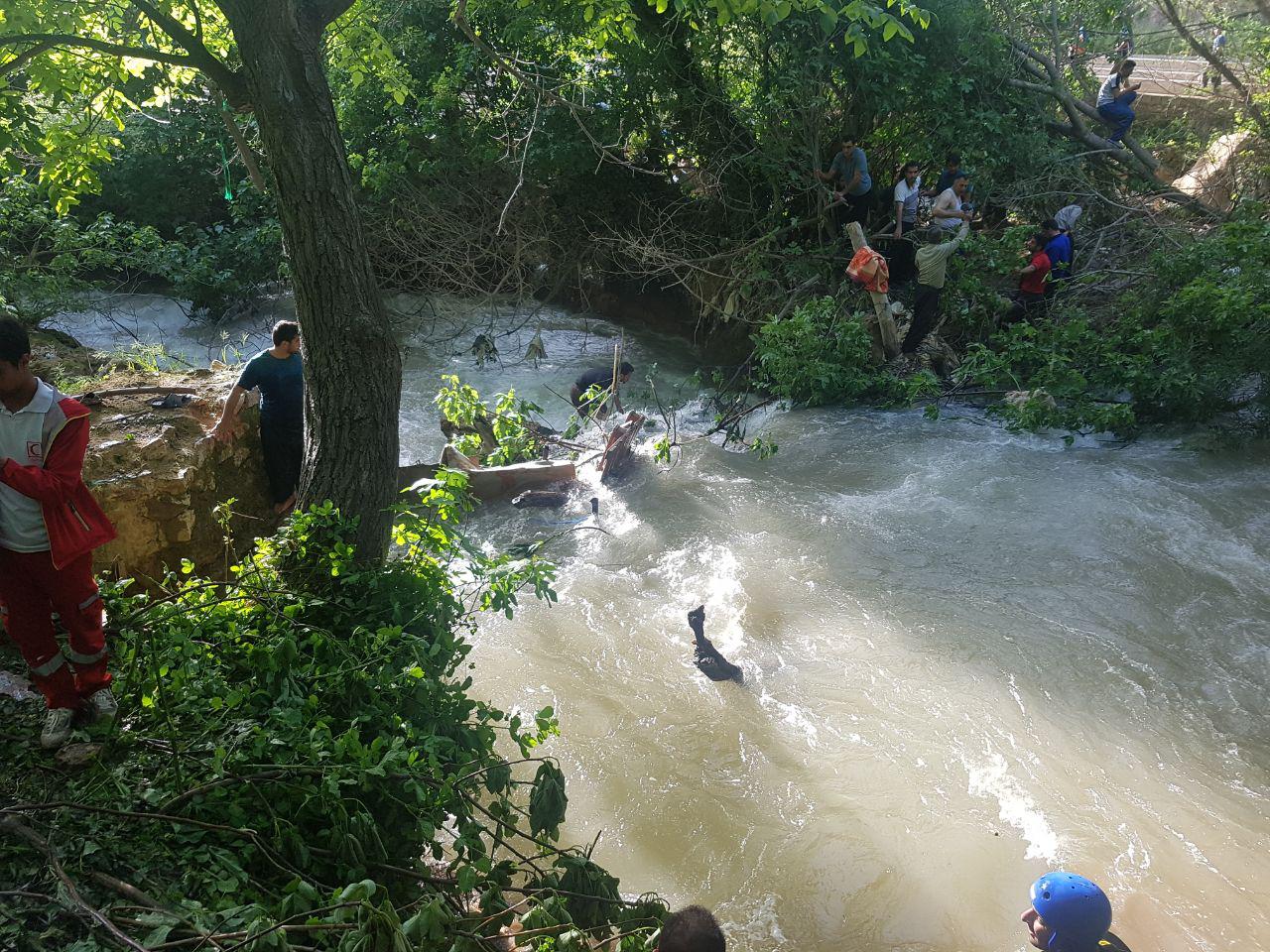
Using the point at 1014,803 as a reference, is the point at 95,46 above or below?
above

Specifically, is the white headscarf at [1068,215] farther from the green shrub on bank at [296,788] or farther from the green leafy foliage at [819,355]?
the green shrub on bank at [296,788]

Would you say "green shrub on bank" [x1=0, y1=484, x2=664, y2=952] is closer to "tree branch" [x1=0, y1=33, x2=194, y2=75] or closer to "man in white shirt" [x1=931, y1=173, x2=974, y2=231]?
"tree branch" [x1=0, y1=33, x2=194, y2=75]

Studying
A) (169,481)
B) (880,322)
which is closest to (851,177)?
(880,322)

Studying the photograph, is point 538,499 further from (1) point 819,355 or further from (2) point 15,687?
(2) point 15,687

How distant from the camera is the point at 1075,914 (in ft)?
12.2

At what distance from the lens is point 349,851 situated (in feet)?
9.90

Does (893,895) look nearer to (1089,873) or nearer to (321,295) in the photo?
(1089,873)

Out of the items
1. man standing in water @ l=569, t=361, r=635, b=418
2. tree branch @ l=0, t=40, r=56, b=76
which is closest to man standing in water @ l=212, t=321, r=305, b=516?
tree branch @ l=0, t=40, r=56, b=76

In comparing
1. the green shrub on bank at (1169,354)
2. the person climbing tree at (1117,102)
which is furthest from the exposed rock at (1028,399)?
the person climbing tree at (1117,102)

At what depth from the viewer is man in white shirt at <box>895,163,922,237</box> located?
36.2 feet

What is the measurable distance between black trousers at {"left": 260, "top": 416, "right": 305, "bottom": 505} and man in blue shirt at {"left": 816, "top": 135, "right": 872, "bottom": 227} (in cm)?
793

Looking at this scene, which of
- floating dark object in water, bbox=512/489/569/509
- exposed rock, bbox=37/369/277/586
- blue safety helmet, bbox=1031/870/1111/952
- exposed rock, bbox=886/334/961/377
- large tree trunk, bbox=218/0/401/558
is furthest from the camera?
exposed rock, bbox=886/334/961/377

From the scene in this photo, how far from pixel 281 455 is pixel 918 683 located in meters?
4.63

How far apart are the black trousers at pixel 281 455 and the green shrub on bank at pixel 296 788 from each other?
202 centimetres
